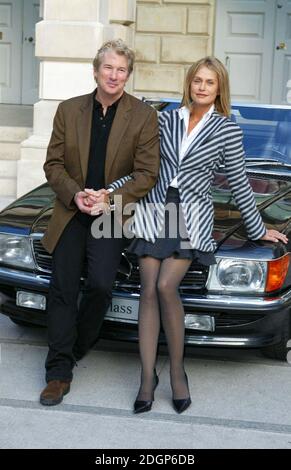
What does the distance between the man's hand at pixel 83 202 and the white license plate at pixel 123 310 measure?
0.55m

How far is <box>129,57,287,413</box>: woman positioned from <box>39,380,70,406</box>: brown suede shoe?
0.39 meters

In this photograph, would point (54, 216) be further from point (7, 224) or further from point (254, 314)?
point (254, 314)

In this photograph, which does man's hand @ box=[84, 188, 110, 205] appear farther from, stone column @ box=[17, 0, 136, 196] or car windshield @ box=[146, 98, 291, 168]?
stone column @ box=[17, 0, 136, 196]

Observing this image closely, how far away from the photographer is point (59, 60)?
32.2ft

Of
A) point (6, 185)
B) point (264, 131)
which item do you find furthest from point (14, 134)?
point (264, 131)

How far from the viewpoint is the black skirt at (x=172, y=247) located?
4375mm

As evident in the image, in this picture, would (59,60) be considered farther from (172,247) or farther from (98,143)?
(172,247)

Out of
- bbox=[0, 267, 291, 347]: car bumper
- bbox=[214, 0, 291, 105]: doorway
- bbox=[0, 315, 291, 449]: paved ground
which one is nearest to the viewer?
bbox=[0, 315, 291, 449]: paved ground

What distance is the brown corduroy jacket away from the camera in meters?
4.43

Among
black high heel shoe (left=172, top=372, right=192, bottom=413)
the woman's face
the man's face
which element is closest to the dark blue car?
black high heel shoe (left=172, top=372, right=192, bottom=413)

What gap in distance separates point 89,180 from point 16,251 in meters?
0.74

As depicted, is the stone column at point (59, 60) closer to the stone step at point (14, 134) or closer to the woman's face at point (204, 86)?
the stone step at point (14, 134)

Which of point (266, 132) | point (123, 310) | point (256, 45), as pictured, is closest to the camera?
point (123, 310)
